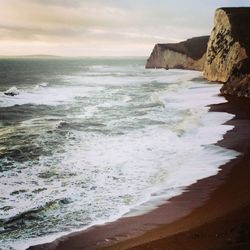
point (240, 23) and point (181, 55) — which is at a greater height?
point (240, 23)

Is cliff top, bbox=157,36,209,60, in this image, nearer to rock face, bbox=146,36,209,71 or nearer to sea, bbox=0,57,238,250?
rock face, bbox=146,36,209,71

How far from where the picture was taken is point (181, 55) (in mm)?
116750

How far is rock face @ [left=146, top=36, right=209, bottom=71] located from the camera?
112m

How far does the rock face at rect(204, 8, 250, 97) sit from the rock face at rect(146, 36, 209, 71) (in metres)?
38.3

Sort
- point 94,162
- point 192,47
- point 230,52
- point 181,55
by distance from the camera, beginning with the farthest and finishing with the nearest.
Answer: point 192,47 < point 181,55 < point 230,52 < point 94,162

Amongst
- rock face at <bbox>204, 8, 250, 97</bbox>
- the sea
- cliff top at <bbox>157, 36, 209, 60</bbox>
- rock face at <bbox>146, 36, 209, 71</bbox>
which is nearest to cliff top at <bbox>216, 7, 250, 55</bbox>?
rock face at <bbox>204, 8, 250, 97</bbox>

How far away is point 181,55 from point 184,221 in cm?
10715

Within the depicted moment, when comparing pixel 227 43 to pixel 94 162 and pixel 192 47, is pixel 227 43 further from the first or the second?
pixel 192 47

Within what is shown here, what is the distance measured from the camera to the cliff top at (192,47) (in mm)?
113938

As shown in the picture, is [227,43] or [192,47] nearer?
[227,43]

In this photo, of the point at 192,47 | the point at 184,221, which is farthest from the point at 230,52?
the point at 192,47

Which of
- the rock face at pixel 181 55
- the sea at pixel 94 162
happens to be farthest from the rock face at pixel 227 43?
the rock face at pixel 181 55

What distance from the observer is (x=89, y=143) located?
2372 centimetres

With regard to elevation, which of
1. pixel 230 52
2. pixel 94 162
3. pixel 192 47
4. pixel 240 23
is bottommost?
pixel 94 162
